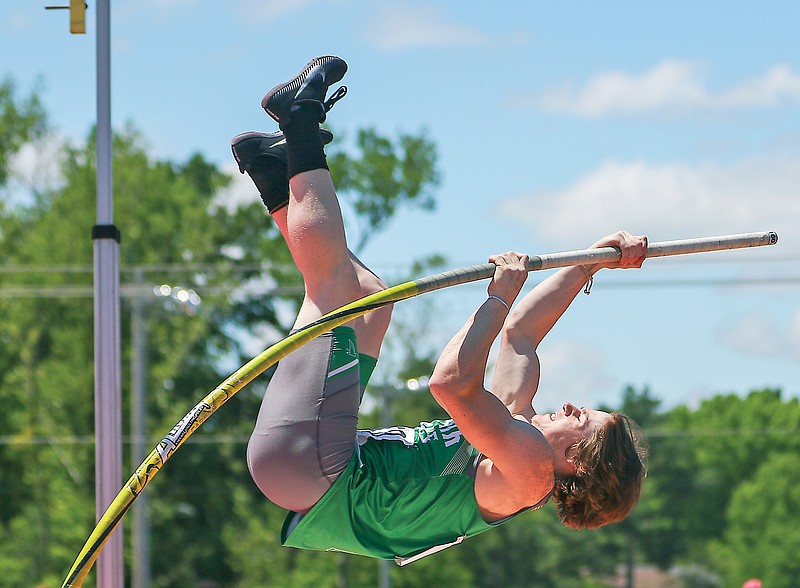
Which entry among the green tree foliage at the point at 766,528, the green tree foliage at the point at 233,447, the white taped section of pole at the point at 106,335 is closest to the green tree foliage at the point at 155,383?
the green tree foliage at the point at 233,447

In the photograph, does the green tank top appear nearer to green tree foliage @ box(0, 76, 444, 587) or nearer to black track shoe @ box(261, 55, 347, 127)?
black track shoe @ box(261, 55, 347, 127)

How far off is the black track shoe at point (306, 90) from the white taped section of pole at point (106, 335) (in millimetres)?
606

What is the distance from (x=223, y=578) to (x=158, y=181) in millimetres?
7162

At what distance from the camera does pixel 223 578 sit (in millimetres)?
20109

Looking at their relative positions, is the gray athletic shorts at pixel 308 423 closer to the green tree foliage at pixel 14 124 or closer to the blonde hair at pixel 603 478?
the blonde hair at pixel 603 478

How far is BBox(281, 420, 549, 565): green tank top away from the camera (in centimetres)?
361

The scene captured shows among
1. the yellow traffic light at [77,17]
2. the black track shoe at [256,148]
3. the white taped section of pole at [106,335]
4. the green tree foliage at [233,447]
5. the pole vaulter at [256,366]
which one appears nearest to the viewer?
the pole vaulter at [256,366]

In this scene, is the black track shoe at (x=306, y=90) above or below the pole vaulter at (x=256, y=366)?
above

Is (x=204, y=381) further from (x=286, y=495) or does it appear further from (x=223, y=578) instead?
(x=286, y=495)

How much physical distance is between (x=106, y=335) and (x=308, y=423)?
0.84m

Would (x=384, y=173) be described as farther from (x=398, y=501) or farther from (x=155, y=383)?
(x=398, y=501)

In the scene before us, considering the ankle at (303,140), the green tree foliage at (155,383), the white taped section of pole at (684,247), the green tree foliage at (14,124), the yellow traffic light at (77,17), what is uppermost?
the green tree foliage at (14,124)

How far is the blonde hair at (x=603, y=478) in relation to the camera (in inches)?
143

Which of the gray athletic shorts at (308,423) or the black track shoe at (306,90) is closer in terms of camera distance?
the gray athletic shorts at (308,423)
